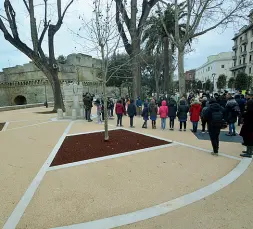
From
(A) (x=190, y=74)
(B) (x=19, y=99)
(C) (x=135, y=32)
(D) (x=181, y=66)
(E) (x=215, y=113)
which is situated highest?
(A) (x=190, y=74)

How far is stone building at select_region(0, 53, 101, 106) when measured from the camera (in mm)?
37344

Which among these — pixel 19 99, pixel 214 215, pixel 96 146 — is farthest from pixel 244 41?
pixel 214 215

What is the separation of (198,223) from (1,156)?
5.92m

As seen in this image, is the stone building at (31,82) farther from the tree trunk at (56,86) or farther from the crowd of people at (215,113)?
the crowd of people at (215,113)

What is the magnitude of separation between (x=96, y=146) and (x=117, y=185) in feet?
9.60

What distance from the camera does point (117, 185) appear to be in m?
3.98

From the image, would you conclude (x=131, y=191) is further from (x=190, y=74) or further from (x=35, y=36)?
(x=190, y=74)

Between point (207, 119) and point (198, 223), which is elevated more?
point (207, 119)

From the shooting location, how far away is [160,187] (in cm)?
386

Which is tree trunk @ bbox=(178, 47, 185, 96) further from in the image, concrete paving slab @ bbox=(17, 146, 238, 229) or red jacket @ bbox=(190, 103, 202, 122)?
concrete paving slab @ bbox=(17, 146, 238, 229)

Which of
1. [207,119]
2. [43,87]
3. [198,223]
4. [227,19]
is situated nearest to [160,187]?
[198,223]

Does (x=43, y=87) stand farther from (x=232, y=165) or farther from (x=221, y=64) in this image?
(x=221, y=64)

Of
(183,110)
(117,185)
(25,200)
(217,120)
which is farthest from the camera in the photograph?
(183,110)

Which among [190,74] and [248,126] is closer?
[248,126]
